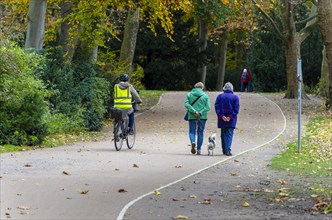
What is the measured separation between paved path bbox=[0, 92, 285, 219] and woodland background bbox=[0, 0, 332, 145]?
1.84 meters

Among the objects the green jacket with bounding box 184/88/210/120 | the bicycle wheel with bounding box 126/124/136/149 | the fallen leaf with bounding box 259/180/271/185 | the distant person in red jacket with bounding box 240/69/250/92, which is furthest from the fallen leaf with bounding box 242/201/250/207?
the distant person in red jacket with bounding box 240/69/250/92

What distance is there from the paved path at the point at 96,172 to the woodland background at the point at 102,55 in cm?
184

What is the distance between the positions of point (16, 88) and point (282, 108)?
2095cm

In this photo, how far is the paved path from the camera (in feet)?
42.2

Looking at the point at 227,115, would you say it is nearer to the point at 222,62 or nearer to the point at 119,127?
the point at 119,127

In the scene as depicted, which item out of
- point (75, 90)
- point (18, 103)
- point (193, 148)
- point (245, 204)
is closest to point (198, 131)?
point (193, 148)

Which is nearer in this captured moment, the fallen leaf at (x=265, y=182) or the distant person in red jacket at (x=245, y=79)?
the fallen leaf at (x=265, y=182)

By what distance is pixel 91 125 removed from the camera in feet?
104

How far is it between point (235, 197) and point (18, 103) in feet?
36.3

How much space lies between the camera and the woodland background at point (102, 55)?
24234 millimetres

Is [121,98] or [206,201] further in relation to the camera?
[121,98]

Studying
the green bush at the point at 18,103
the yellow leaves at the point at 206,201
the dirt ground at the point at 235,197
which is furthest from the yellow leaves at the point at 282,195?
the green bush at the point at 18,103

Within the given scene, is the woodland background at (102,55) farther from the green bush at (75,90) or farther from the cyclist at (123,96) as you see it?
the cyclist at (123,96)

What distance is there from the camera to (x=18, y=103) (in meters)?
24.0
